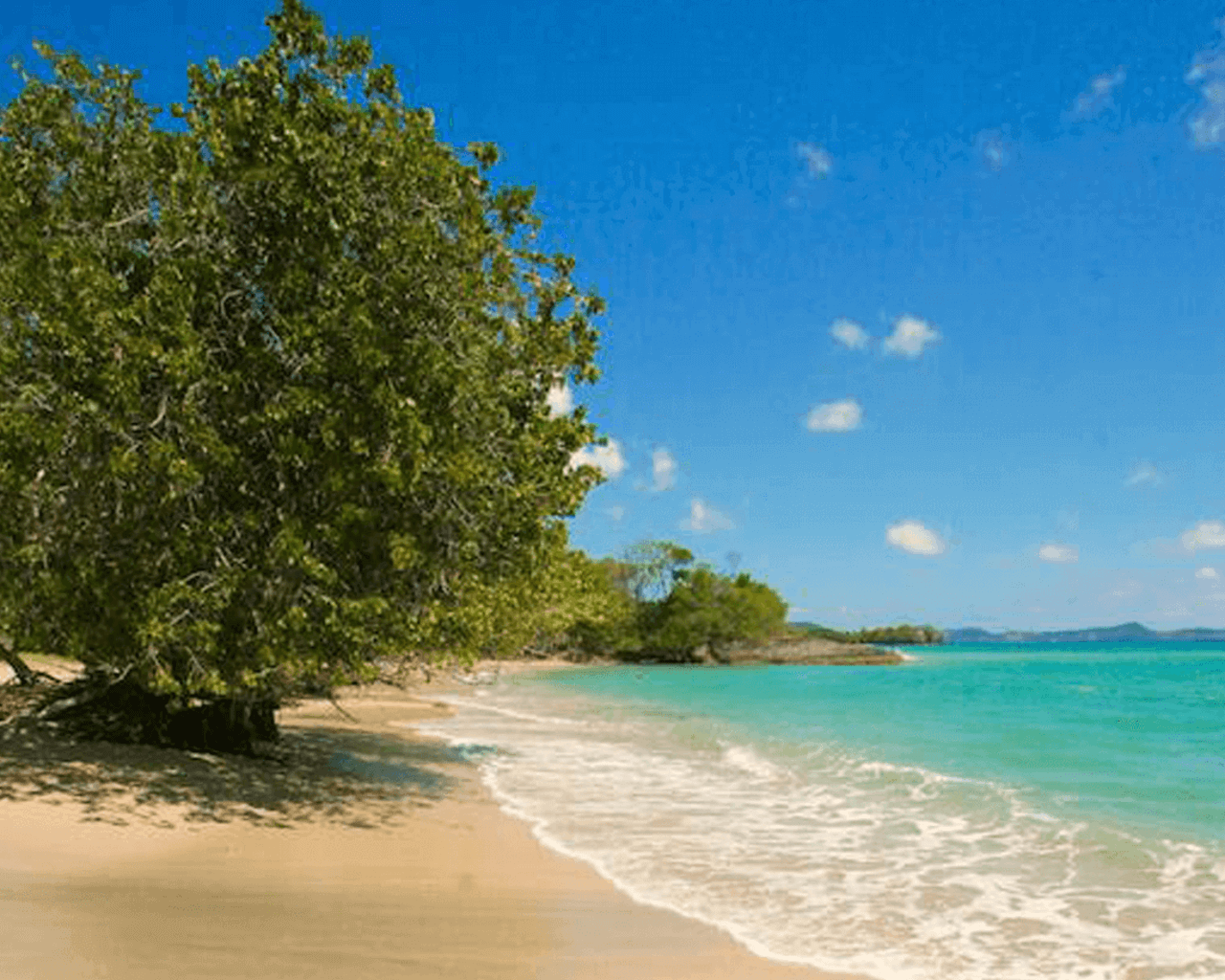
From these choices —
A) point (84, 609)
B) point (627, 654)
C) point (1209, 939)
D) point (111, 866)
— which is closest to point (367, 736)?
point (84, 609)

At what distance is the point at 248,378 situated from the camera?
13109mm

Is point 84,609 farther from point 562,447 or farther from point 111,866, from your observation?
point 562,447

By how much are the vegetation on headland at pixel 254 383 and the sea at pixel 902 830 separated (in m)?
4.52

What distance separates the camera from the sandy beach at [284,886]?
7.82m

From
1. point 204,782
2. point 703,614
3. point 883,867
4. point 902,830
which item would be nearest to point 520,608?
point 204,782

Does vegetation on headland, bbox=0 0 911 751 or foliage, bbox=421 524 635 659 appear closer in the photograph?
vegetation on headland, bbox=0 0 911 751

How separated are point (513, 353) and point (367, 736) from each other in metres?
13.3

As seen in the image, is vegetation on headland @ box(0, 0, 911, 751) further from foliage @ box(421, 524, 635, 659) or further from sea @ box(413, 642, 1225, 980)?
sea @ box(413, 642, 1225, 980)

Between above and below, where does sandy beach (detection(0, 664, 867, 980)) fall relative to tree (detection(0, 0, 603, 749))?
below

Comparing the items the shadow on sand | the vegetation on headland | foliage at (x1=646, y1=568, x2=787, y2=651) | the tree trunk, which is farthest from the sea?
foliage at (x1=646, y1=568, x2=787, y2=651)

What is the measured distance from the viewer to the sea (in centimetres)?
957

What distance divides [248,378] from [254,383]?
0.29 ft

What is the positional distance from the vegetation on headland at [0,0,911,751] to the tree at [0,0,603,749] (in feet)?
0.13

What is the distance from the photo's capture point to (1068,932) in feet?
32.5
